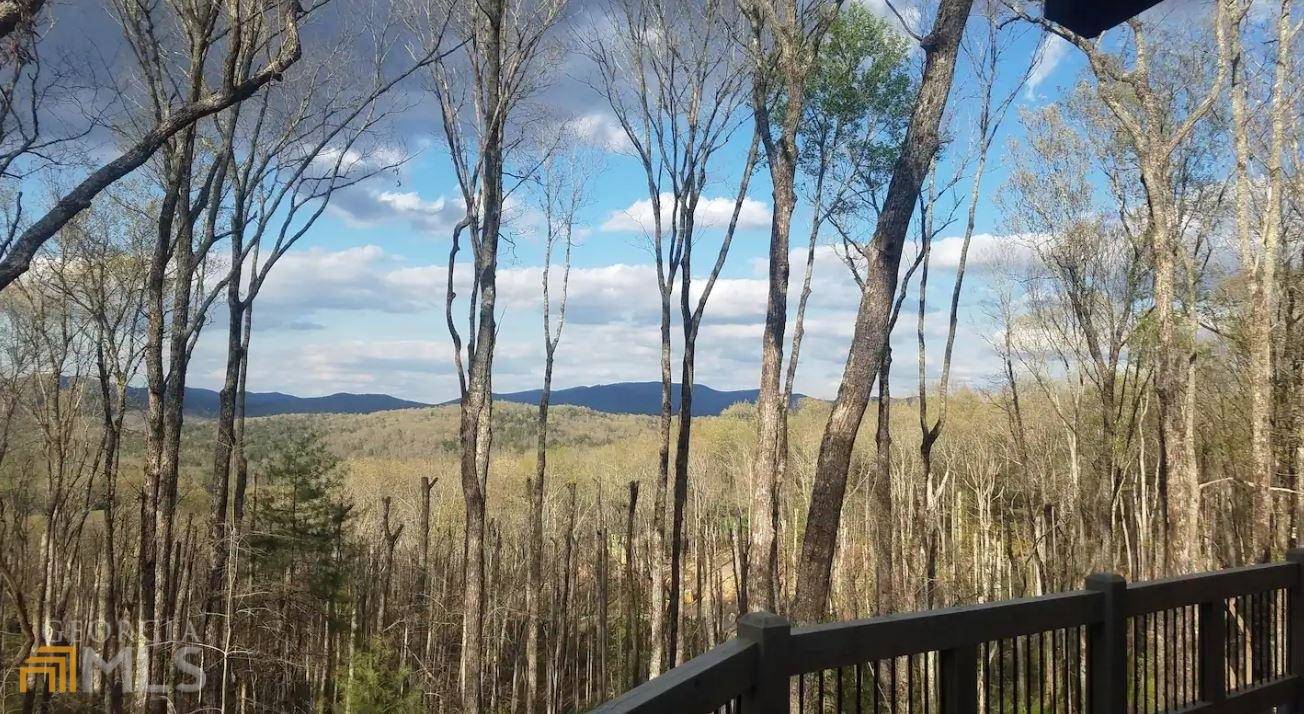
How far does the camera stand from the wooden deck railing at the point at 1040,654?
1.65 meters

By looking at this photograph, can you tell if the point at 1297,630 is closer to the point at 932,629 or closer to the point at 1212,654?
the point at 1212,654

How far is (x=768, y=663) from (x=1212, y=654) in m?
2.20

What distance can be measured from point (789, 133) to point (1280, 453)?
7.83 metres

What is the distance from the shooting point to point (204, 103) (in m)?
5.24

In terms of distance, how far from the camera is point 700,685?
1.44 m

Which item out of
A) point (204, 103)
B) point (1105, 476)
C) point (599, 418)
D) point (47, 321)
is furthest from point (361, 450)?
point (204, 103)

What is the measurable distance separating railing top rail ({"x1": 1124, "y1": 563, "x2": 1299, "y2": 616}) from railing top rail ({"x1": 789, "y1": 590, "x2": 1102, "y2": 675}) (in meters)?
0.24

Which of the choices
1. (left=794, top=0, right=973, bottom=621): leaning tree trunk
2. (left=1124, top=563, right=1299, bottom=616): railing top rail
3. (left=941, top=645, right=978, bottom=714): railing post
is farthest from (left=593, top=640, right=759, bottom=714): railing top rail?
(left=794, top=0, right=973, bottom=621): leaning tree trunk

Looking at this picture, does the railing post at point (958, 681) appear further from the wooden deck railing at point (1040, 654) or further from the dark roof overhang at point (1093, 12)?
the dark roof overhang at point (1093, 12)

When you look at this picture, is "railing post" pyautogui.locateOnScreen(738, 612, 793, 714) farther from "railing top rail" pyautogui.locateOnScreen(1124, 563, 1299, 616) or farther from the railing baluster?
"railing top rail" pyautogui.locateOnScreen(1124, 563, 1299, 616)

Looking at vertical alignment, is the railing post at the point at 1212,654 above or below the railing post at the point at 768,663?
below

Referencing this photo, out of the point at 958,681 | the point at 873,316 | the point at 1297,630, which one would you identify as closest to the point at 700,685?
the point at 958,681

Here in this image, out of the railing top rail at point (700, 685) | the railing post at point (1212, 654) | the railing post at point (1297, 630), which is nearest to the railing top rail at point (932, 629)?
the railing top rail at point (700, 685)

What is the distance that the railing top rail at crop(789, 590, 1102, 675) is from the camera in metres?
1.83
